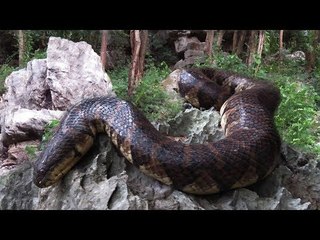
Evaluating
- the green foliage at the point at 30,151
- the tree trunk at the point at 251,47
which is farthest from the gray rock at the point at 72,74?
the tree trunk at the point at 251,47

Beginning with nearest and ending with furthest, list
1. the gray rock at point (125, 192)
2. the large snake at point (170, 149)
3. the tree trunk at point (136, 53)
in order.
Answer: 1. the gray rock at point (125, 192)
2. the large snake at point (170, 149)
3. the tree trunk at point (136, 53)

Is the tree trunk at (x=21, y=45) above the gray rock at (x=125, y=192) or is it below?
above

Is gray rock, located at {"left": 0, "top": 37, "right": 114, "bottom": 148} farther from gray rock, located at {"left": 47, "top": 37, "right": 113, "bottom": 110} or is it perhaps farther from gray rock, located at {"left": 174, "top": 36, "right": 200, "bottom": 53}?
gray rock, located at {"left": 174, "top": 36, "right": 200, "bottom": 53}

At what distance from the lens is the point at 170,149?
311cm

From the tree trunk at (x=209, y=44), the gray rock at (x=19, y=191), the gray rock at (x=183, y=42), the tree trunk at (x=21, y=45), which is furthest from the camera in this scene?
the gray rock at (x=183, y=42)

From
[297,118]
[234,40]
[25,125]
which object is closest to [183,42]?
[234,40]

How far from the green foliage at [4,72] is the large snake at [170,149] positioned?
3.65 m

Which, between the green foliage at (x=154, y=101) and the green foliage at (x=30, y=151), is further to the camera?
the green foliage at (x=30, y=151)

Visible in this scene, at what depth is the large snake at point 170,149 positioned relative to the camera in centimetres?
302

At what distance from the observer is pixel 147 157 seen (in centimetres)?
309

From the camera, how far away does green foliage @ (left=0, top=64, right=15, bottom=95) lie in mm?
6746

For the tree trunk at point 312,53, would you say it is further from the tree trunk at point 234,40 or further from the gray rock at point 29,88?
the gray rock at point 29,88

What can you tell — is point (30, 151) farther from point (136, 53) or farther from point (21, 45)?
point (21, 45)
